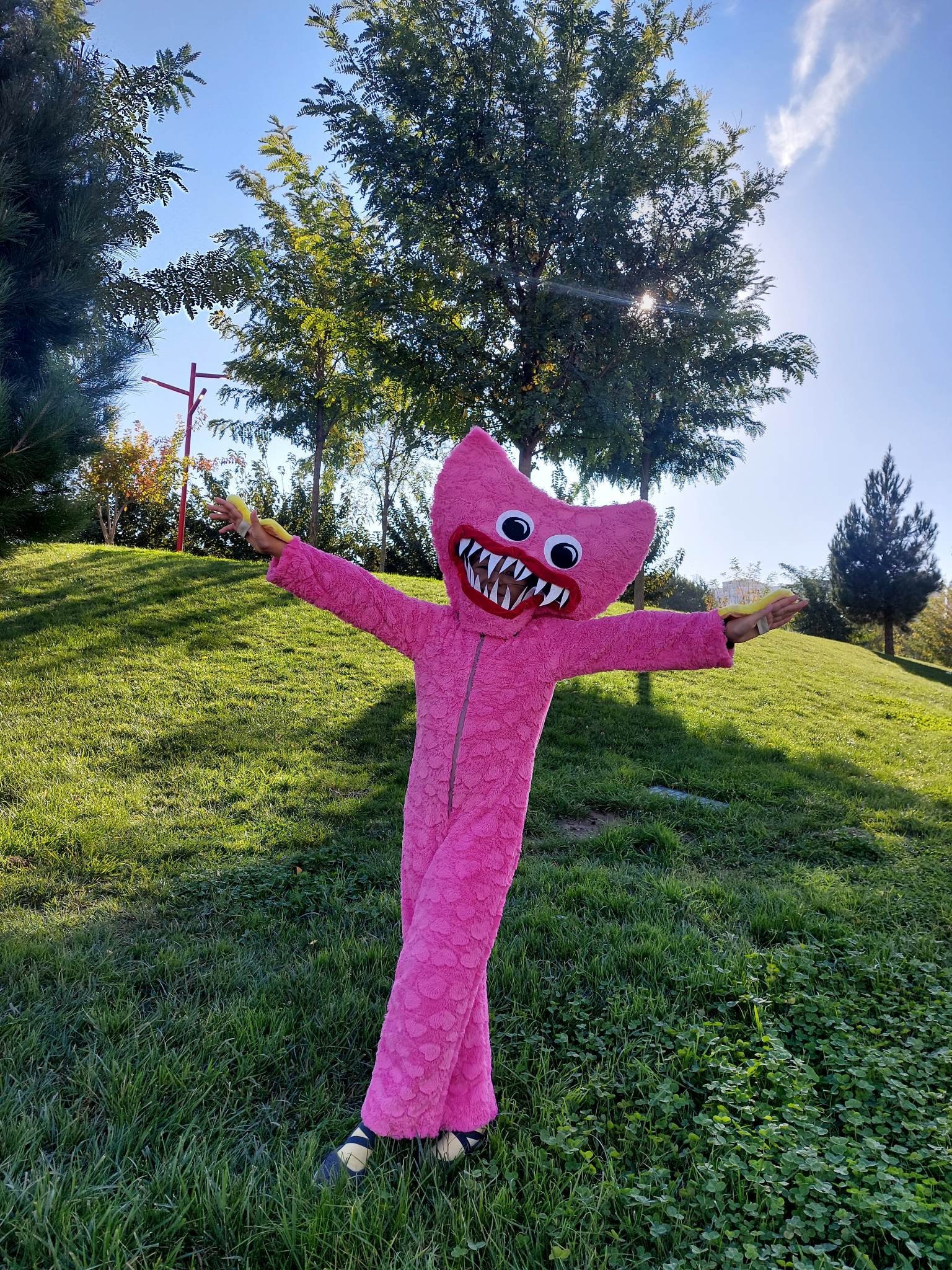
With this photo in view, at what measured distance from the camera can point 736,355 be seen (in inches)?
396

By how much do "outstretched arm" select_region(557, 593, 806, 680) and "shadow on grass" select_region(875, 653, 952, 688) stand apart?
1877 centimetres

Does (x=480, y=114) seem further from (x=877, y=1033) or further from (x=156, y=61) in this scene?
(x=877, y=1033)

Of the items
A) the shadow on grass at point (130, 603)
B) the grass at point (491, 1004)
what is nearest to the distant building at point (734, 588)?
the shadow on grass at point (130, 603)

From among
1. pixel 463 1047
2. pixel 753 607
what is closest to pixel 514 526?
pixel 753 607

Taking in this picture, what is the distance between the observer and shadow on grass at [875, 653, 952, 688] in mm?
19625

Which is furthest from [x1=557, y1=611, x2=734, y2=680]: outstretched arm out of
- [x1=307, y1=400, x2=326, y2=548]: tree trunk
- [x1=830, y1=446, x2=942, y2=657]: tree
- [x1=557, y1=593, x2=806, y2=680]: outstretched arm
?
[x1=830, y1=446, x2=942, y2=657]: tree

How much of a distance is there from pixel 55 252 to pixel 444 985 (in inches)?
202

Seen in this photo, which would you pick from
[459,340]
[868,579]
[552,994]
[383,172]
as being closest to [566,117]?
[383,172]

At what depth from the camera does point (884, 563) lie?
27.1 metres

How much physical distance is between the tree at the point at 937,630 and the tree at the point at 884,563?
9.35 meters

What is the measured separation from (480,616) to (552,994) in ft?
5.52

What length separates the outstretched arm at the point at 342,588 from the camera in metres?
2.44

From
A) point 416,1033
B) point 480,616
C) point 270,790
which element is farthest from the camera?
point 270,790

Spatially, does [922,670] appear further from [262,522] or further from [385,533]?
[262,522]
